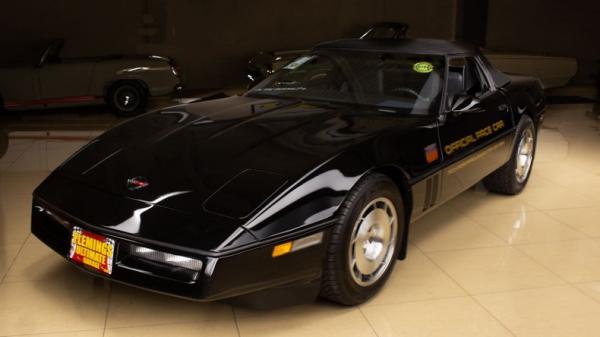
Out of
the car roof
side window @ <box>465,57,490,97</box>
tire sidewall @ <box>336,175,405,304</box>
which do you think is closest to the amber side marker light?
tire sidewall @ <box>336,175,405,304</box>

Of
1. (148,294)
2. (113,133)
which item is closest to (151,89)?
(113,133)

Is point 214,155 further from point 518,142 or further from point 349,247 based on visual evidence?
point 518,142

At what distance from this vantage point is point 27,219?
12.9ft

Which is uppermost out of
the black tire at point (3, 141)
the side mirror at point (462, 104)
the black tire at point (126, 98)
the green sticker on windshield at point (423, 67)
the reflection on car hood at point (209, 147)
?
the green sticker on windshield at point (423, 67)

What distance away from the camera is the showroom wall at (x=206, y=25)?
9.03m

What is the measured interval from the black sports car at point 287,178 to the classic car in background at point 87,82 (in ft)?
13.8

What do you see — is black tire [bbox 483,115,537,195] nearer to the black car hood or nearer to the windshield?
the windshield

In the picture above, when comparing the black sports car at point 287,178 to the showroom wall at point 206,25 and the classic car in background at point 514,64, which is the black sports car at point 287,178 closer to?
the classic car in background at point 514,64

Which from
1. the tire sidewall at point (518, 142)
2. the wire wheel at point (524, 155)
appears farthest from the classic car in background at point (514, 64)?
the tire sidewall at point (518, 142)

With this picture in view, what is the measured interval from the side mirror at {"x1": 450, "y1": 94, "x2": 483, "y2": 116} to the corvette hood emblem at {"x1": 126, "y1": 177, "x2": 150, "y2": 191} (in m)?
1.70

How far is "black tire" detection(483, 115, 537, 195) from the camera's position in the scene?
4410 millimetres

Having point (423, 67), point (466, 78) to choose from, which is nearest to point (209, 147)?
point (423, 67)

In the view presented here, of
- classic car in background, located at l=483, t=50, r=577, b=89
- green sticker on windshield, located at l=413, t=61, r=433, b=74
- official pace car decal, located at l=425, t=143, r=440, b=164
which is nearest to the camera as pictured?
official pace car decal, located at l=425, t=143, r=440, b=164

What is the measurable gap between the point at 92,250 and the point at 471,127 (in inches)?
85.9
